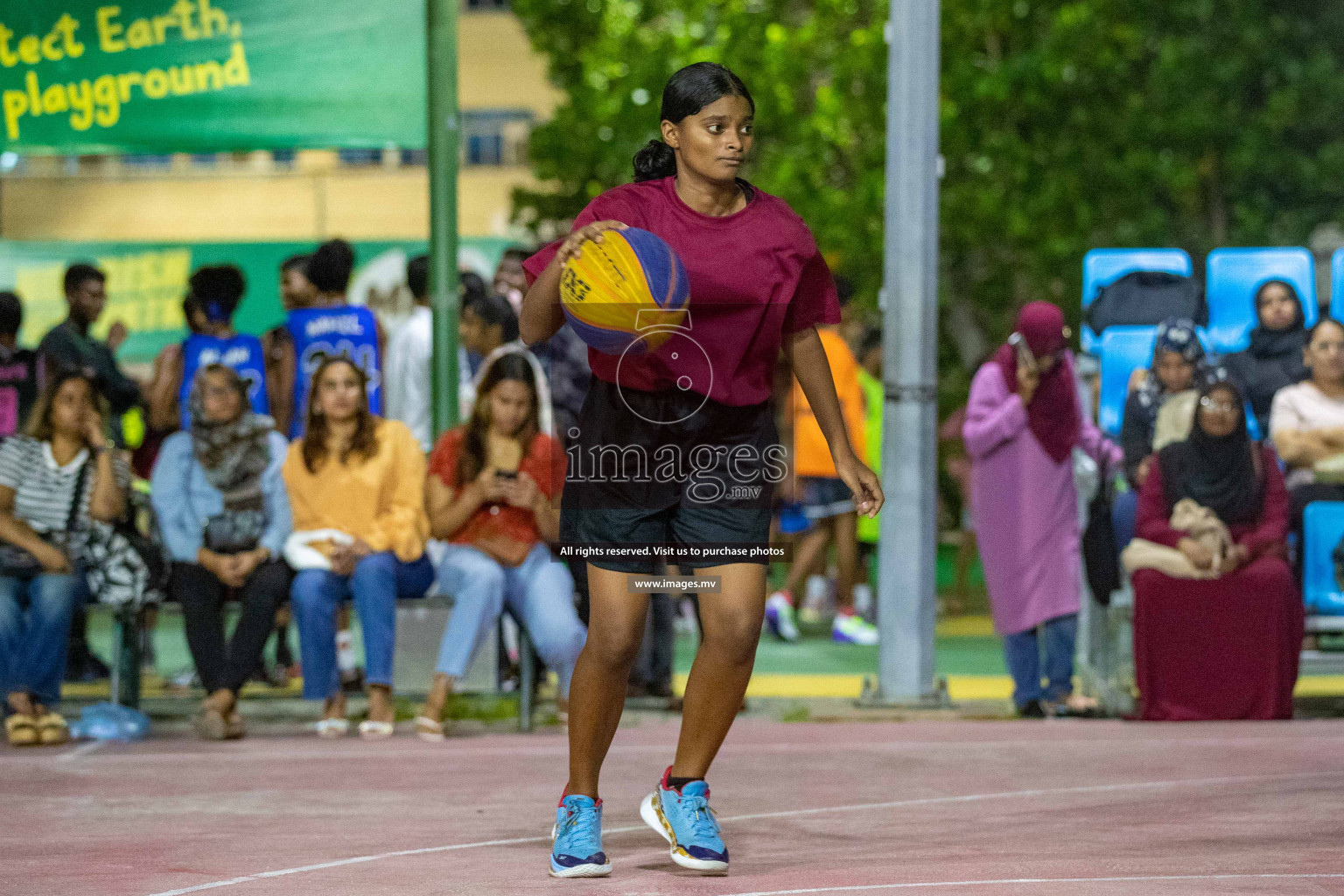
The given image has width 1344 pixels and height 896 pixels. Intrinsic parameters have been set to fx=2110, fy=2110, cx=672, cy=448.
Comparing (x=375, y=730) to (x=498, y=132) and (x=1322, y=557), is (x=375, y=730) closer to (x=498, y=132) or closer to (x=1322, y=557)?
(x=1322, y=557)

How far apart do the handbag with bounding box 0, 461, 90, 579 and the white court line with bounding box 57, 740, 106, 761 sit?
0.78m

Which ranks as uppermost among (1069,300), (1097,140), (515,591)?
(1097,140)

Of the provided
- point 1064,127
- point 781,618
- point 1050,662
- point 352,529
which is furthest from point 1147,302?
point 1064,127

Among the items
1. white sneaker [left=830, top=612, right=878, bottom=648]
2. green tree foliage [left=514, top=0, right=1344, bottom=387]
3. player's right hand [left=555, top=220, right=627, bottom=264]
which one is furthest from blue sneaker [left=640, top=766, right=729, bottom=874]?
green tree foliage [left=514, top=0, right=1344, bottom=387]

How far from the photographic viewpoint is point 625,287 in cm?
545

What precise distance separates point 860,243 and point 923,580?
1217 cm

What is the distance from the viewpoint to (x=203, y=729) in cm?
882

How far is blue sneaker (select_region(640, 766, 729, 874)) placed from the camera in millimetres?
5695

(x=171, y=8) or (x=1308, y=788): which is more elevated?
(x=171, y=8)

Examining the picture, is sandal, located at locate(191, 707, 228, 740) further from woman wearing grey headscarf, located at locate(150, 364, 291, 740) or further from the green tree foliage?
the green tree foliage

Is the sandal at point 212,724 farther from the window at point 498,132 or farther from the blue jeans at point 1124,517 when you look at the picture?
the window at point 498,132

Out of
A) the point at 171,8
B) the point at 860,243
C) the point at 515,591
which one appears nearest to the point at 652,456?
the point at 515,591

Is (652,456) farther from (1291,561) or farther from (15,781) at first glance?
(1291,561)

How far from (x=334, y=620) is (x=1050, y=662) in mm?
3200
